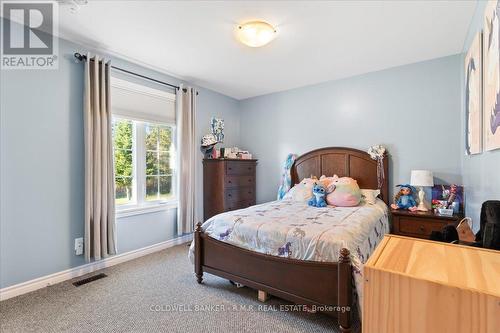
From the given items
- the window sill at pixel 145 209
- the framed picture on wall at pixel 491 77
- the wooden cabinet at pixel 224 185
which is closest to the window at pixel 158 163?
the window sill at pixel 145 209

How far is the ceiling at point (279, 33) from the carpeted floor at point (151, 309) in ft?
7.92

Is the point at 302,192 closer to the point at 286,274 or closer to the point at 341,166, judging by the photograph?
the point at 341,166

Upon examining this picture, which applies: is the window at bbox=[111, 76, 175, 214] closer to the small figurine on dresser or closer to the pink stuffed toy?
the pink stuffed toy

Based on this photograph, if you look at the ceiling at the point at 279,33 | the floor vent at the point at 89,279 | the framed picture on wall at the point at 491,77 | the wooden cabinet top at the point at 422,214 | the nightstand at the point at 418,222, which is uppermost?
the ceiling at the point at 279,33

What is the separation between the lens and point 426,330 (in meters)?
0.67

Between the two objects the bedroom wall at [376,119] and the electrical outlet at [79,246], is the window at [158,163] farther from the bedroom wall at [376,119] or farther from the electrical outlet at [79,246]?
the bedroom wall at [376,119]

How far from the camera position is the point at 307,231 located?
1903 mm

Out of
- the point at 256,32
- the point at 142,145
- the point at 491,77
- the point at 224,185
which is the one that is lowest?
the point at 224,185

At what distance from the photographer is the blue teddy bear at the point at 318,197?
2.90 meters

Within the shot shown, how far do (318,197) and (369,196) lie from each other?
2.20 ft

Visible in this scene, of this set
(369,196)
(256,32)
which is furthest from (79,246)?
(369,196)

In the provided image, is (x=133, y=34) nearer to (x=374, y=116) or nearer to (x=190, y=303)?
(x=190, y=303)

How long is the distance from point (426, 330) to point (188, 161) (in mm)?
3234

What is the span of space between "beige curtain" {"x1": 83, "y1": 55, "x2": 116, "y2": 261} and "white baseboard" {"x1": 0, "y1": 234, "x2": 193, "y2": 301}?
0.15 meters
